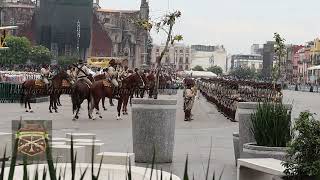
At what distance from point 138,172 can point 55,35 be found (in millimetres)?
132081

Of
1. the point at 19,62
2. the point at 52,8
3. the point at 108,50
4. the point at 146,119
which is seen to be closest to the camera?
the point at 146,119

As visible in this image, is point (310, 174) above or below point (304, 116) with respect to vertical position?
below

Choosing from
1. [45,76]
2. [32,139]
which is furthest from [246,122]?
[45,76]

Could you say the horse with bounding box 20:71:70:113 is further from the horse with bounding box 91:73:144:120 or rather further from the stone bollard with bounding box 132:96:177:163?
the stone bollard with bounding box 132:96:177:163

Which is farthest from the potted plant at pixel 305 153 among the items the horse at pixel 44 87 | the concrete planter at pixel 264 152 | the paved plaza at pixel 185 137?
the horse at pixel 44 87

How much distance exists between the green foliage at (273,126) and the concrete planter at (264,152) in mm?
235

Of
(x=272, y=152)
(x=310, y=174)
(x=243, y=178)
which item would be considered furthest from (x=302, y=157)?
(x=272, y=152)

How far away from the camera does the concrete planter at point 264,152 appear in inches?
357

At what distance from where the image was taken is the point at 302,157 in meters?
7.25

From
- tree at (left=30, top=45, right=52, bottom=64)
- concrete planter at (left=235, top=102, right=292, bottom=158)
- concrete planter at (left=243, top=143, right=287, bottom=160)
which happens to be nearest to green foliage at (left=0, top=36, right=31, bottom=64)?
tree at (left=30, top=45, right=52, bottom=64)

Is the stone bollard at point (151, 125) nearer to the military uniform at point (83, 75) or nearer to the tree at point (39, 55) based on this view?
the military uniform at point (83, 75)

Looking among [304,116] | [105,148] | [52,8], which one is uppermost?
[52,8]

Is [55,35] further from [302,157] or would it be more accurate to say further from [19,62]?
[302,157]

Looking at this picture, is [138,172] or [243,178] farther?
[243,178]
